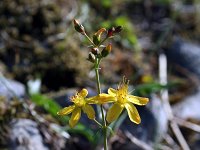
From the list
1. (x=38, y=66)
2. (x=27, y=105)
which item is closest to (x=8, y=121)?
(x=27, y=105)

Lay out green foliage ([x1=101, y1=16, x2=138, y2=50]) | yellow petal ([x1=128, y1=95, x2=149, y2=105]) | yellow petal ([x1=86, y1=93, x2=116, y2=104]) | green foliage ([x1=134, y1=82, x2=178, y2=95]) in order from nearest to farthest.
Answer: yellow petal ([x1=86, y1=93, x2=116, y2=104]) < yellow petal ([x1=128, y1=95, x2=149, y2=105]) < green foliage ([x1=134, y1=82, x2=178, y2=95]) < green foliage ([x1=101, y1=16, x2=138, y2=50])

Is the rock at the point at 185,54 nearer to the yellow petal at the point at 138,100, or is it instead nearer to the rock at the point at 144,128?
the rock at the point at 144,128

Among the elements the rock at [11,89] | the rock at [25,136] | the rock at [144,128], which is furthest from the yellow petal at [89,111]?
the rock at [144,128]

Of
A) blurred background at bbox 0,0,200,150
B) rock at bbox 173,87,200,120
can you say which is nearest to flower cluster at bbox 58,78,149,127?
blurred background at bbox 0,0,200,150

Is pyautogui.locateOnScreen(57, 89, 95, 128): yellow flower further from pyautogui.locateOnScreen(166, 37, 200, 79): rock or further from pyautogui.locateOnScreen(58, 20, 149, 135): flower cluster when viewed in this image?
pyautogui.locateOnScreen(166, 37, 200, 79): rock

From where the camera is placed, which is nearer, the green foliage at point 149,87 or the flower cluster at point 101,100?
the flower cluster at point 101,100

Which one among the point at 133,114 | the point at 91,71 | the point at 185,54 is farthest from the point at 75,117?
the point at 185,54

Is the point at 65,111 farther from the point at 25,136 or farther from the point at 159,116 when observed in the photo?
the point at 159,116
